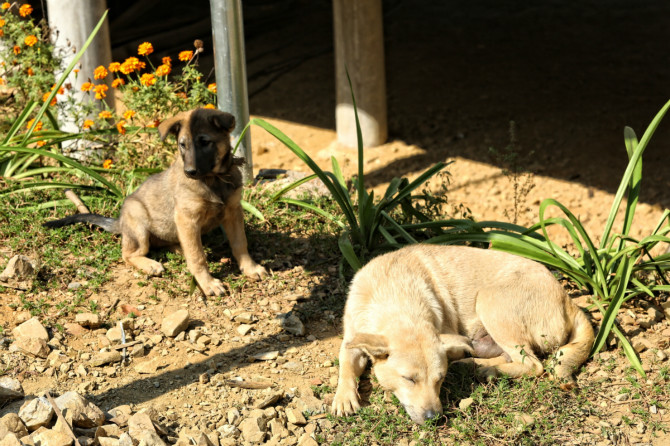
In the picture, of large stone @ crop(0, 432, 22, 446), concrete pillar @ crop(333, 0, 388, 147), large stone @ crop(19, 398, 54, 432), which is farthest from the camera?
concrete pillar @ crop(333, 0, 388, 147)

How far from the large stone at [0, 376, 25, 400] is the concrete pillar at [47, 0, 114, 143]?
3932mm

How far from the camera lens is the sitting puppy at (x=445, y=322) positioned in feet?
13.6

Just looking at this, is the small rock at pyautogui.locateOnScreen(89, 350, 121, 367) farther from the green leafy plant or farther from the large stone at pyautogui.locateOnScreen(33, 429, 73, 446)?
the green leafy plant

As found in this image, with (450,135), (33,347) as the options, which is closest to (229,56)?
(33,347)

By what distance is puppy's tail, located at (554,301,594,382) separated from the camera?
15.0 ft

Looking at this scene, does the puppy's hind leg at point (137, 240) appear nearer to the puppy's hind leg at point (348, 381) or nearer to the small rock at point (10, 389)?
the small rock at point (10, 389)

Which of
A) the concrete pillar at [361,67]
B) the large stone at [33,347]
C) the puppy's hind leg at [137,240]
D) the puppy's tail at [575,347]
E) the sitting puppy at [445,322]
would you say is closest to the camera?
the sitting puppy at [445,322]

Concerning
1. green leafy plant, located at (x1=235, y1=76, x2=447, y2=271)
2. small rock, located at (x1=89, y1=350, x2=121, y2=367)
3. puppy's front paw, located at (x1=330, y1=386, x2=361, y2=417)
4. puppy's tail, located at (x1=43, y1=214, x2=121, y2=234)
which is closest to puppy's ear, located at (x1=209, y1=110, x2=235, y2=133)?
green leafy plant, located at (x1=235, y1=76, x2=447, y2=271)

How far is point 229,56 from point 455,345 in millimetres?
3937

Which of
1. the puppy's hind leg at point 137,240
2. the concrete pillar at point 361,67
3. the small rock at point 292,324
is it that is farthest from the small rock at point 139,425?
the concrete pillar at point 361,67

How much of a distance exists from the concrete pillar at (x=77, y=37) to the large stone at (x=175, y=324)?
10.9 ft

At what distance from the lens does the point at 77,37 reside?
781cm

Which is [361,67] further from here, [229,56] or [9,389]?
[9,389]

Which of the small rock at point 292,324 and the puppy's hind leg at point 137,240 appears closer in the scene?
the small rock at point 292,324
